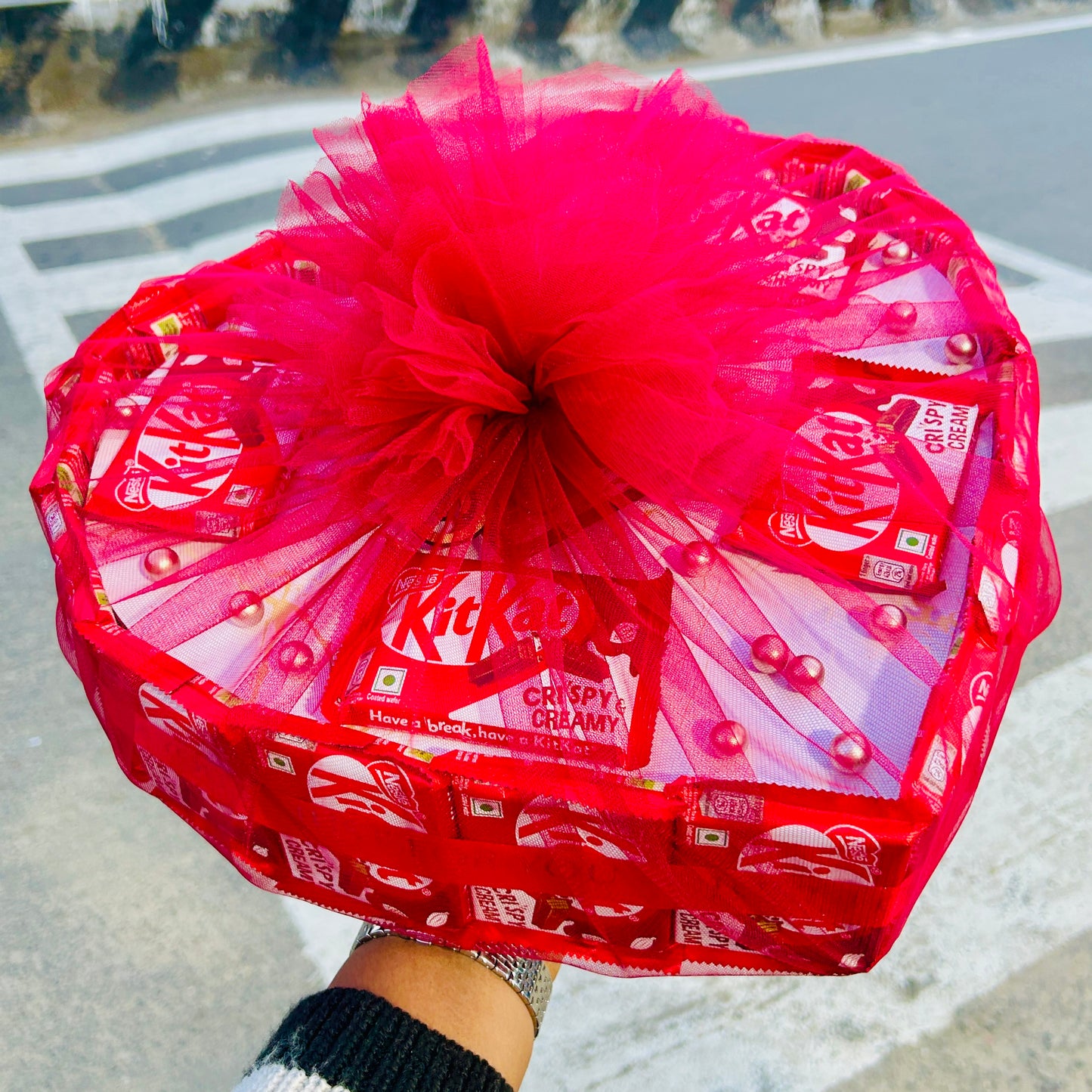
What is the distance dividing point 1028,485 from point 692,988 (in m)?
0.58

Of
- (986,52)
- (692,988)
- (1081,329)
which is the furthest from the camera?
(986,52)

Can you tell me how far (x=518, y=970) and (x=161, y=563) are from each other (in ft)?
1.15

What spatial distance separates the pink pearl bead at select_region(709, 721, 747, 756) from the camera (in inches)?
23.0

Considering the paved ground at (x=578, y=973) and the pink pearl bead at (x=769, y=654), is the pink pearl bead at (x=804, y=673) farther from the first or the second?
the paved ground at (x=578, y=973)

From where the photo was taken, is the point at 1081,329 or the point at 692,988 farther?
→ the point at 1081,329

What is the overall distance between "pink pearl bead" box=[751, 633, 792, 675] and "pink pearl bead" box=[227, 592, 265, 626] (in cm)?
30

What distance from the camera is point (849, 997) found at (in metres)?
0.97

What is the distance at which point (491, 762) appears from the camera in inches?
23.1

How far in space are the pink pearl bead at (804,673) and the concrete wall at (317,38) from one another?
2471mm

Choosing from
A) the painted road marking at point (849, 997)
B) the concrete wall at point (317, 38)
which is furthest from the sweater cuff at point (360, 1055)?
the concrete wall at point (317, 38)

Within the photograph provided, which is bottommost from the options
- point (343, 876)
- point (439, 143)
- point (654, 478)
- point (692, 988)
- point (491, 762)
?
point (692, 988)

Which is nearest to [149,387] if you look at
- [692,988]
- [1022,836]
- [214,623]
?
[214,623]

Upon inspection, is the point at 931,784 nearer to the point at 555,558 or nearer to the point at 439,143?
the point at 555,558

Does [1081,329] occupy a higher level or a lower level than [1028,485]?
lower
